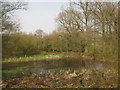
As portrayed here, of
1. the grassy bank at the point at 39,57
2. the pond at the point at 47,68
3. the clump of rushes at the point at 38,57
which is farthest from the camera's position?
the grassy bank at the point at 39,57

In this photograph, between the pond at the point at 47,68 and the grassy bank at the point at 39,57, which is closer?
the pond at the point at 47,68

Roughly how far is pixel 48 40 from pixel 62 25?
2679 mm

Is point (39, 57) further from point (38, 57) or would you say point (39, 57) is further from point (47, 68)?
point (47, 68)

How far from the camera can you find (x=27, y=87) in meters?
5.20

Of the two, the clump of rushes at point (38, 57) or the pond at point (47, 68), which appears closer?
the pond at point (47, 68)

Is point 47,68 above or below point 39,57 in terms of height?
below

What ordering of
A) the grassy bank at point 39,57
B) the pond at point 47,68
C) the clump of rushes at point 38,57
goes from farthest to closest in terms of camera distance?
1. the grassy bank at point 39,57
2. the clump of rushes at point 38,57
3. the pond at point 47,68

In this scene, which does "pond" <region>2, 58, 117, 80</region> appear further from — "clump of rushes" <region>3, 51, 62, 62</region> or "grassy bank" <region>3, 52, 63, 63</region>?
"grassy bank" <region>3, 52, 63, 63</region>

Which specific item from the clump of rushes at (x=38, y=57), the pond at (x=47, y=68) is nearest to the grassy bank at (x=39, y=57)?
the clump of rushes at (x=38, y=57)

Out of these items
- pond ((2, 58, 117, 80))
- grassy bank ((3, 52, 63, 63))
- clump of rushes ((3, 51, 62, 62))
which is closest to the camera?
pond ((2, 58, 117, 80))

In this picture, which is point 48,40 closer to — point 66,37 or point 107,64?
point 66,37

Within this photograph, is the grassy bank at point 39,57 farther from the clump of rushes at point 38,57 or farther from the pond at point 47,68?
the pond at point 47,68

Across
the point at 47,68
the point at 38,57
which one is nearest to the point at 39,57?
the point at 38,57

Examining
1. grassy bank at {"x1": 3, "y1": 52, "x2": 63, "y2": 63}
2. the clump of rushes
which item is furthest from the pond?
grassy bank at {"x1": 3, "y1": 52, "x2": 63, "y2": 63}
